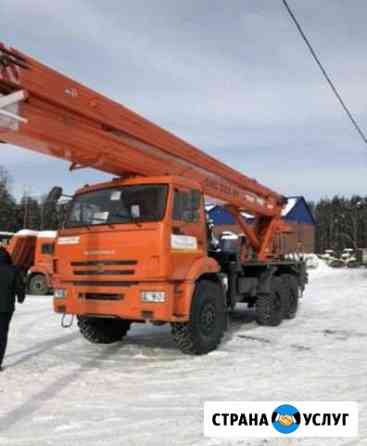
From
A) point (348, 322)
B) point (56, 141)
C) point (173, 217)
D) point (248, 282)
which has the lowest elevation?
point (348, 322)

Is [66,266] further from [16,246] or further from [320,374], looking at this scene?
[16,246]

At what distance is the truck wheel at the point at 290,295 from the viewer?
11805 mm

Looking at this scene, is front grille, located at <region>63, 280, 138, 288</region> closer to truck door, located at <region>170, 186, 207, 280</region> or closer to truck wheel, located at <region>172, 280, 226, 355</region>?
truck door, located at <region>170, 186, 207, 280</region>

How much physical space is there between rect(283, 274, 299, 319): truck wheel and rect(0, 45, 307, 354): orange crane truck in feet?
11.9

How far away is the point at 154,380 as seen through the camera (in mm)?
6238

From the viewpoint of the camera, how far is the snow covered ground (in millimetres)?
4359

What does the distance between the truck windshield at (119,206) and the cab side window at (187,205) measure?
0.23 meters

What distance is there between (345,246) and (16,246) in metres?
69.7

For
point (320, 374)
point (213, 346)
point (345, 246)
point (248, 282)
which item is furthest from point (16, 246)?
point (345, 246)

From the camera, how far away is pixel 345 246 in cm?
8206

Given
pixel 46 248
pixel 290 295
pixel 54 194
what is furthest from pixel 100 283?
pixel 46 248

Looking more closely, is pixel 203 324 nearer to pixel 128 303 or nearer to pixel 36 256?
pixel 128 303

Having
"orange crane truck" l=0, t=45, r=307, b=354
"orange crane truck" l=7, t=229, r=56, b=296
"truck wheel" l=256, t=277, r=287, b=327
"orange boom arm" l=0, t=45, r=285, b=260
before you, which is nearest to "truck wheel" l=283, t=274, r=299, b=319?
"truck wheel" l=256, t=277, r=287, b=327

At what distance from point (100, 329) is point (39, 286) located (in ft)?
39.1
